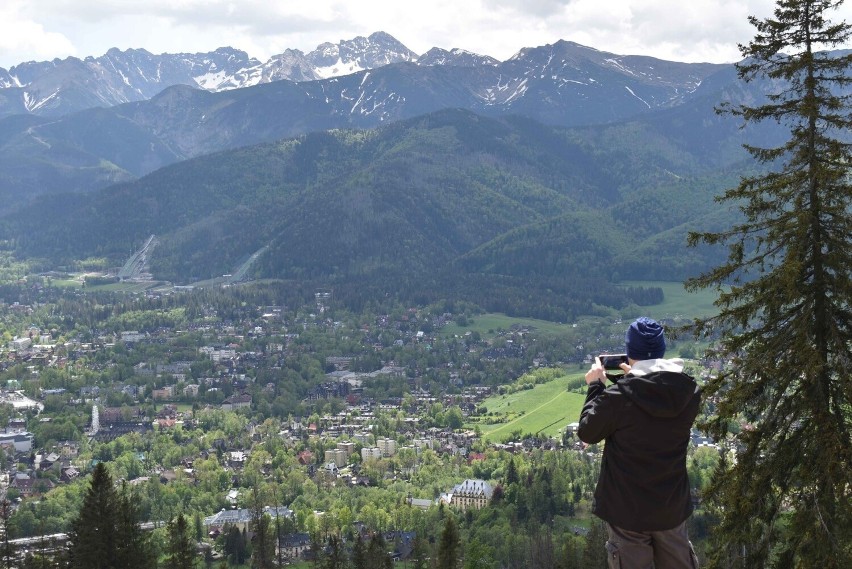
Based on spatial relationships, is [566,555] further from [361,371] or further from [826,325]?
[361,371]

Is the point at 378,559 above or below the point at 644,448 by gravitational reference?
below

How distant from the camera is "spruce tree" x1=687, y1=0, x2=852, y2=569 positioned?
547 inches

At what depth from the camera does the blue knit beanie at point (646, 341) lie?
28.5 ft

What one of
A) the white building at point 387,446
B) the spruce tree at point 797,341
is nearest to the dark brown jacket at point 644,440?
the spruce tree at point 797,341

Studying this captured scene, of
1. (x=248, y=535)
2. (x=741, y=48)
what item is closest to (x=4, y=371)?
(x=248, y=535)

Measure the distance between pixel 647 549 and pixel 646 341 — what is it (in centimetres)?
189

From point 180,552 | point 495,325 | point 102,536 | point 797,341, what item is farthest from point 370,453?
point 495,325

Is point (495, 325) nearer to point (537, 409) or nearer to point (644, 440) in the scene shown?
point (537, 409)

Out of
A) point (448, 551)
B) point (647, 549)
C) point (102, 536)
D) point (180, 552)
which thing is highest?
point (647, 549)

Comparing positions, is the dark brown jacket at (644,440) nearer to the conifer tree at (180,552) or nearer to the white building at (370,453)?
the conifer tree at (180,552)

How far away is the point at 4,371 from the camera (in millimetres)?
109875

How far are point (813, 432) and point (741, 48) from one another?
6.51 metres

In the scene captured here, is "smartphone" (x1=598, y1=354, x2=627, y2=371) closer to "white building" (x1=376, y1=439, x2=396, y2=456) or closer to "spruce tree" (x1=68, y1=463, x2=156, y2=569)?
"spruce tree" (x1=68, y1=463, x2=156, y2=569)

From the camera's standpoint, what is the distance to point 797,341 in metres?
14.5
